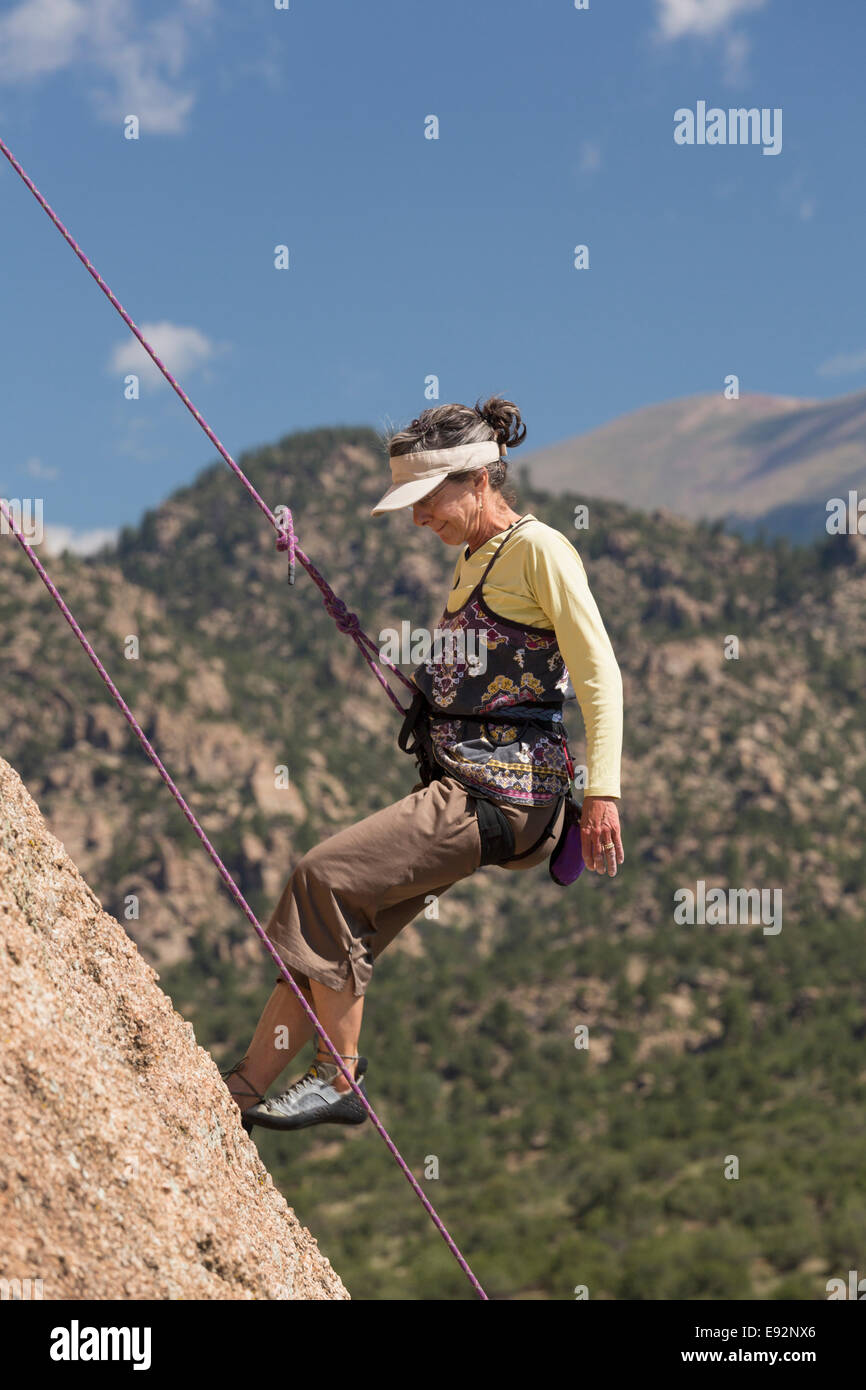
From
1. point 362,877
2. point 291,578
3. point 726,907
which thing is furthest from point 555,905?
point 362,877

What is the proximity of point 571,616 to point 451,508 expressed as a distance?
487 millimetres

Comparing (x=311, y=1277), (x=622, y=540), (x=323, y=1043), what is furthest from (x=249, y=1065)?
(x=622, y=540)

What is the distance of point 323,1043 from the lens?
411cm

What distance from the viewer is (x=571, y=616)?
400cm

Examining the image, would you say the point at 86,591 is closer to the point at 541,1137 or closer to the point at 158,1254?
the point at 541,1137

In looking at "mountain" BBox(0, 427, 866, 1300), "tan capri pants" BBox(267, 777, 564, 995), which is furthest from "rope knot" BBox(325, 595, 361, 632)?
"mountain" BBox(0, 427, 866, 1300)

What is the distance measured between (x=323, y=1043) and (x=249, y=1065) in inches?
9.7

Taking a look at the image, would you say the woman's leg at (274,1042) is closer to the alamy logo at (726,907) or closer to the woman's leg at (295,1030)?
the woman's leg at (295,1030)

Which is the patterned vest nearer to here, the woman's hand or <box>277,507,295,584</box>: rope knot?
the woman's hand

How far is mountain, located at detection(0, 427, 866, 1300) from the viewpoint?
2240 inches
